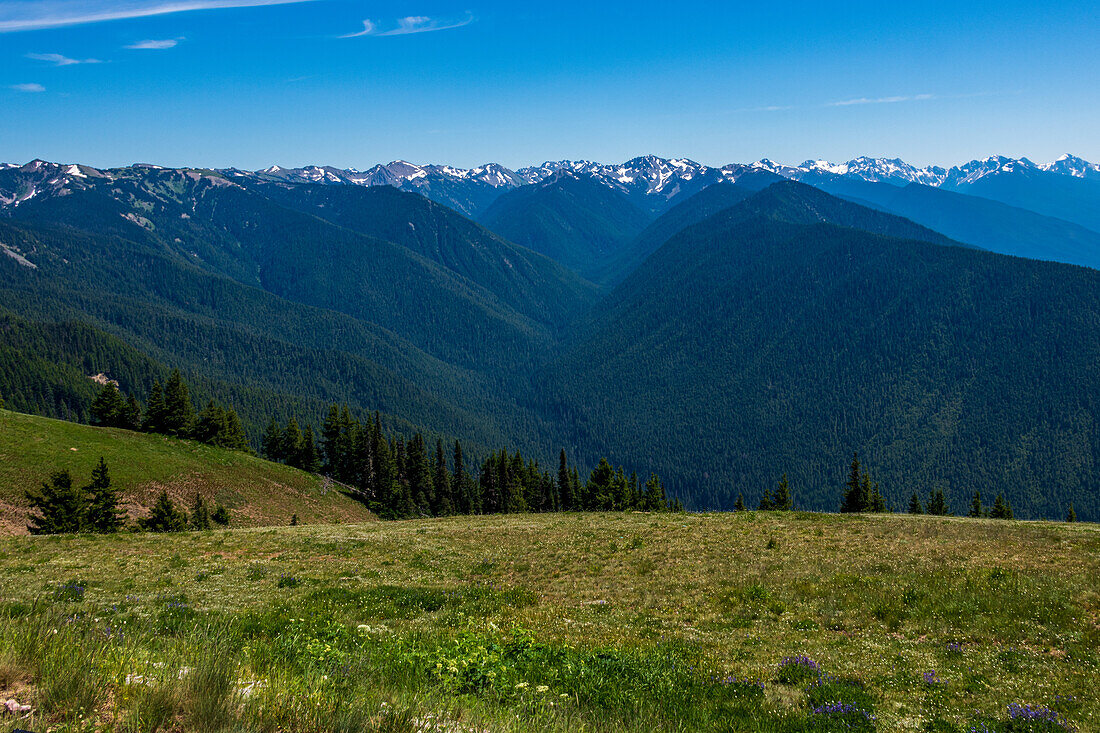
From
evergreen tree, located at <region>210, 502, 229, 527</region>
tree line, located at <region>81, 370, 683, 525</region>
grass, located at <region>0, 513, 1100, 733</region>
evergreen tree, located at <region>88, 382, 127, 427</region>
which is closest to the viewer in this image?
grass, located at <region>0, 513, 1100, 733</region>

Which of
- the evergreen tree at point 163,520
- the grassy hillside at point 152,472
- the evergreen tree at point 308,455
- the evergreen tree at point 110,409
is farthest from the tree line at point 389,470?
the evergreen tree at point 163,520

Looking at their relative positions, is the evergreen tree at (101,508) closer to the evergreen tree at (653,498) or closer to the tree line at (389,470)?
the tree line at (389,470)

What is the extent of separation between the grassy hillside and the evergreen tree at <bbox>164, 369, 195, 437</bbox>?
10.4 feet

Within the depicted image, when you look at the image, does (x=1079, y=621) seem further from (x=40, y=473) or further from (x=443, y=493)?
(x=443, y=493)

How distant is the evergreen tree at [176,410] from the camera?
80062 mm

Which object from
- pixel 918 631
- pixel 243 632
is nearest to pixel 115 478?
pixel 243 632

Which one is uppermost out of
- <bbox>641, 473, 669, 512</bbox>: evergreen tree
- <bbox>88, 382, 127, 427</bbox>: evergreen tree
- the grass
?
the grass

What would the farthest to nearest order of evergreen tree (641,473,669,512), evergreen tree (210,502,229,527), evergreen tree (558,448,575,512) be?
evergreen tree (558,448,575,512)
evergreen tree (641,473,669,512)
evergreen tree (210,502,229,527)

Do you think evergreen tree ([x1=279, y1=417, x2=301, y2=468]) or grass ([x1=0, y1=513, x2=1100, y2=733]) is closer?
grass ([x1=0, y1=513, x2=1100, y2=733])

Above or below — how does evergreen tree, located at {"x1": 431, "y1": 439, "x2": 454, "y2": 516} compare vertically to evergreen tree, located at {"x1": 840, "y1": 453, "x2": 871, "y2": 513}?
below

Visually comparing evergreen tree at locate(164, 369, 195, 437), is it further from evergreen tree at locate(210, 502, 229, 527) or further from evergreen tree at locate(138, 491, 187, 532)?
evergreen tree at locate(138, 491, 187, 532)

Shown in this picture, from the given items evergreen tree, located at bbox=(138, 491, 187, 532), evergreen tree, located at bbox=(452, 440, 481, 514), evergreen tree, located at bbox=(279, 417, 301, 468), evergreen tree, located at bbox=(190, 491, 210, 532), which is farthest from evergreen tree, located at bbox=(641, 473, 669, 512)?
evergreen tree, located at bbox=(138, 491, 187, 532)

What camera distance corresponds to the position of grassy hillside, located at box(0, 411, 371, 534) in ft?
184

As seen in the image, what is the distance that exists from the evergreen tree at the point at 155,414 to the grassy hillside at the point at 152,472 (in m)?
4.23
